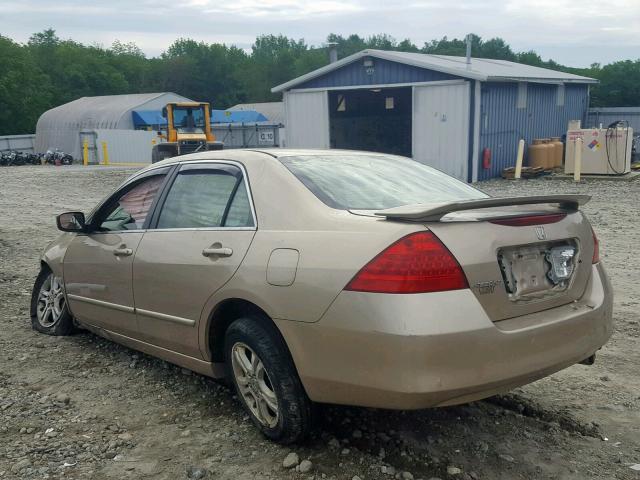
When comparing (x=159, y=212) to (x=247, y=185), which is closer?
(x=247, y=185)

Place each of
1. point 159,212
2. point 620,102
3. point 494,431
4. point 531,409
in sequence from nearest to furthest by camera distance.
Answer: point 494,431, point 531,409, point 159,212, point 620,102

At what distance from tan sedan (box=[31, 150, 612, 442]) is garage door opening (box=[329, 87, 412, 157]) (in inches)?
773

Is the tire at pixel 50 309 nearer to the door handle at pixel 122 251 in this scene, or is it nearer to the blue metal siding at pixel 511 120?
the door handle at pixel 122 251

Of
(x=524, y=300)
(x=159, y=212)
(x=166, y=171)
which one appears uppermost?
(x=166, y=171)

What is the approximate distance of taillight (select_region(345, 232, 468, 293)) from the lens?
267cm

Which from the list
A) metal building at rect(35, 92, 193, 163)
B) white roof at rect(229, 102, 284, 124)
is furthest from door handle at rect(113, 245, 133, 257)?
white roof at rect(229, 102, 284, 124)

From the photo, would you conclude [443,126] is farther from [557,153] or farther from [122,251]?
[122,251]

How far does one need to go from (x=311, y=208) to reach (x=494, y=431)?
1616 mm

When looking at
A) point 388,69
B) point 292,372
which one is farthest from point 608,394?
point 388,69

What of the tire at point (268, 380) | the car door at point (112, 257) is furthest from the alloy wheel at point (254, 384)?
the car door at point (112, 257)

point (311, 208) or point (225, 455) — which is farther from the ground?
point (311, 208)

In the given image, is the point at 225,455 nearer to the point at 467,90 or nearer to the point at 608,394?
the point at 608,394

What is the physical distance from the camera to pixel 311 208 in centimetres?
313

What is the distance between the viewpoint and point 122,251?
4133mm
